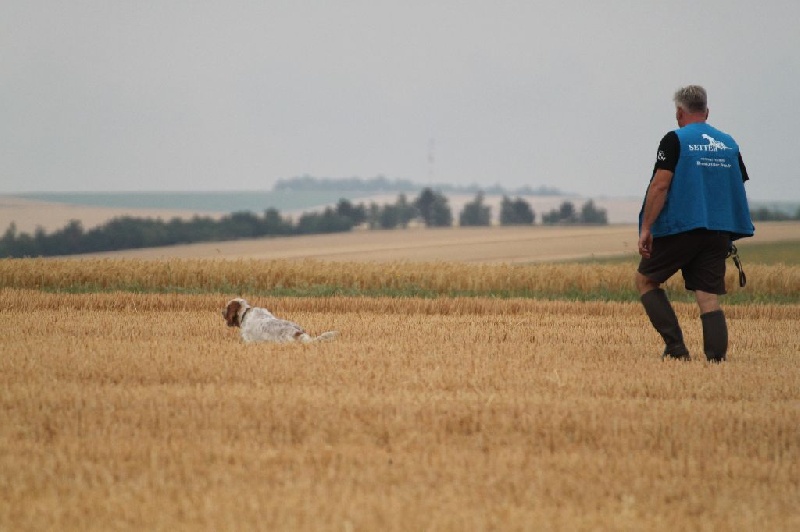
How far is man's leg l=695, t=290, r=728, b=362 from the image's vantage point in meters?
11.0

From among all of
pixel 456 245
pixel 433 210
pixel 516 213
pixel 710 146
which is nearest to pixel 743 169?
pixel 710 146

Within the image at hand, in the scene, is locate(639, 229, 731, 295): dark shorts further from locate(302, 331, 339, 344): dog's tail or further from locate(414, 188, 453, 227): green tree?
locate(414, 188, 453, 227): green tree

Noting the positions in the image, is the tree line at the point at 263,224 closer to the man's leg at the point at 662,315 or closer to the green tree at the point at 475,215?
the green tree at the point at 475,215

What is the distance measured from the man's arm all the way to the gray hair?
0.72 metres

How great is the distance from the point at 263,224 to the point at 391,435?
63.8 m

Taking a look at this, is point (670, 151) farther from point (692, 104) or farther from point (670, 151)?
point (692, 104)

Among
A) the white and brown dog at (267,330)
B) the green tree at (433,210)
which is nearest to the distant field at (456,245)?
the green tree at (433,210)

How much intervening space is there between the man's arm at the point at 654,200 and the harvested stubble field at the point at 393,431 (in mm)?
1252

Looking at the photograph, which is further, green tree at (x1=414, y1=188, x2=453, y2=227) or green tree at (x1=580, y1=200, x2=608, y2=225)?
green tree at (x1=414, y1=188, x2=453, y2=227)

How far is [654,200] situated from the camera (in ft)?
35.2

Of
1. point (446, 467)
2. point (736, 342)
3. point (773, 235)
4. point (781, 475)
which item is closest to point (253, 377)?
point (446, 467)

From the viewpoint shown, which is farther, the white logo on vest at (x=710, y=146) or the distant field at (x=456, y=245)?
the distant field at (x=456, y=245)

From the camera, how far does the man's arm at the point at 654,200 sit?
10703 millimetres

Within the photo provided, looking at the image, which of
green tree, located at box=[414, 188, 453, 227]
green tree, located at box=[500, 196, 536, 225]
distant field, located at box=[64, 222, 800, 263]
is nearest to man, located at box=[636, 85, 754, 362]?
distant field, located at box=[64, 222, 800, 263]
